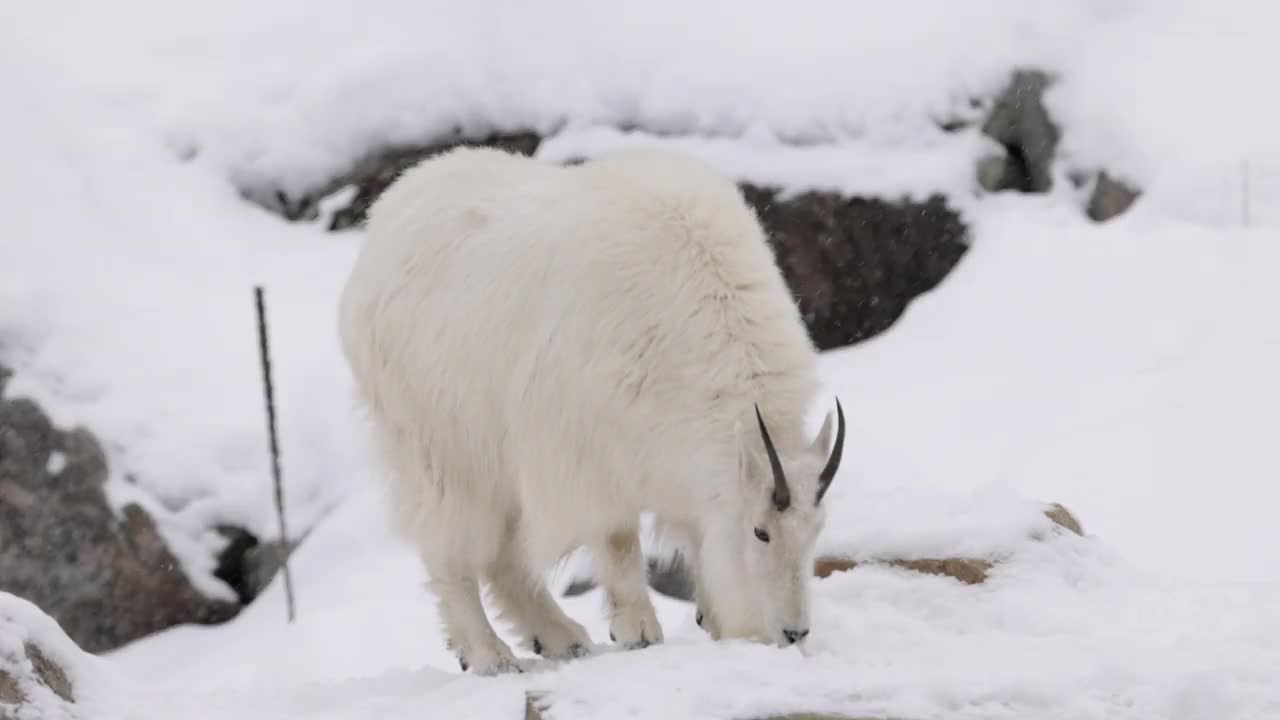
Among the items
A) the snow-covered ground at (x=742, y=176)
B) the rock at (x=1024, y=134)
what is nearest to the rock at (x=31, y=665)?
the snow-covered ground at (x=742, y=176)

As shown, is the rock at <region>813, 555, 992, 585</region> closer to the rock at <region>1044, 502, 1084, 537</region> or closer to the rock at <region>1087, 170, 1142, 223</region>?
the rock at <region>1044, 502, 1084, 537</region>

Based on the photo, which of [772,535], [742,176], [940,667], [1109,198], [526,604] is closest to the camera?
[940,667]

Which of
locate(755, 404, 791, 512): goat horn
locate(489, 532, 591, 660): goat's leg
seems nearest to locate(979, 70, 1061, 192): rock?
locate(489, 532, 591, 660): goat's leg

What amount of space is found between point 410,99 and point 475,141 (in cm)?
54

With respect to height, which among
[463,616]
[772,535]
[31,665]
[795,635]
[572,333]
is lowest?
[463,616]

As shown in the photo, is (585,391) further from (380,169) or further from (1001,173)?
(1001,173)

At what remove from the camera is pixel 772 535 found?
427 cm

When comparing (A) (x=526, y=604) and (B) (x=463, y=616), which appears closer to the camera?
(B) (x=463, y=616)

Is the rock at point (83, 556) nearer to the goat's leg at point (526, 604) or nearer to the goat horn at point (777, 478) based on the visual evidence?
the goat's leg at point (526, 604)

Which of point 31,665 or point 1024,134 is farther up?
point 31,665

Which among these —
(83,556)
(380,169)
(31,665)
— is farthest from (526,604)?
(380,169)

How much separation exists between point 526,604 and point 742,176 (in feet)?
15.8

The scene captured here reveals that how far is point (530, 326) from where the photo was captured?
480cm

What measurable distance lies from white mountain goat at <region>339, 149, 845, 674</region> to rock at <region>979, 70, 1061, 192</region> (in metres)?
5.28
